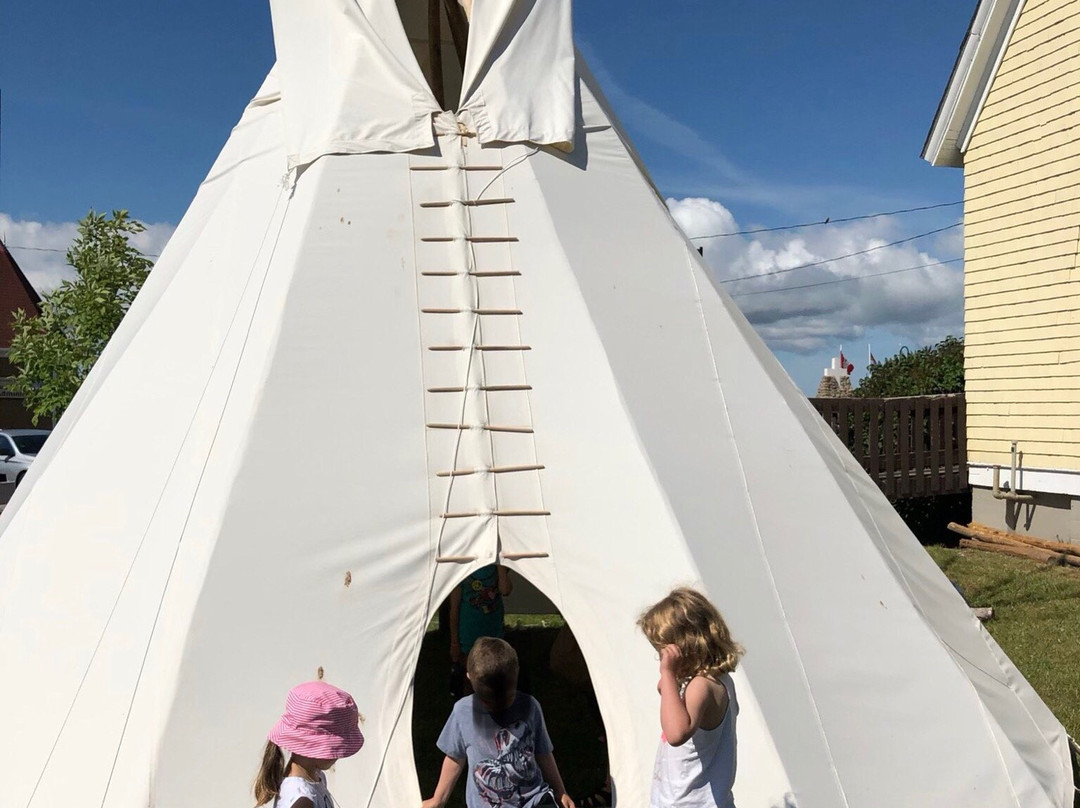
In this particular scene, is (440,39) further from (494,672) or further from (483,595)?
(494,672)

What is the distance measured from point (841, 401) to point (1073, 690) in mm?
6249

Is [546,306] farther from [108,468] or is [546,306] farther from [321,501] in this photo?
[108,468]

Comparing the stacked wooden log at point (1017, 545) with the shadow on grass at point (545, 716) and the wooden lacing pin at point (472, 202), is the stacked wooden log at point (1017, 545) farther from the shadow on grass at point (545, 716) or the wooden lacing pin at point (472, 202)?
the wooden lacing pin at point (472, 202)

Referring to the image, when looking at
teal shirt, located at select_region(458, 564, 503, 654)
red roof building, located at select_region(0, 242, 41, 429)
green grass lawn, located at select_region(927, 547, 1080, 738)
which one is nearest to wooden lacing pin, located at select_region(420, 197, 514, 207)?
teal shirt, located at select_region(458, 564, 503, 654)

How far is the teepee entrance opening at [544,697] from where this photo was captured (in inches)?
202

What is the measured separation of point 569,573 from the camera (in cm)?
393

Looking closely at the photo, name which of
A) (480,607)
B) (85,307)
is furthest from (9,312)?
(480,607)

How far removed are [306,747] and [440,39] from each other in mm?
4803

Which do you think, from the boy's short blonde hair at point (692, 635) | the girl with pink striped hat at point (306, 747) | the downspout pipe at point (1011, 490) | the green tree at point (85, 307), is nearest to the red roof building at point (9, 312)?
the green tree at point (85, 307)

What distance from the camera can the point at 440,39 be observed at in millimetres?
6156

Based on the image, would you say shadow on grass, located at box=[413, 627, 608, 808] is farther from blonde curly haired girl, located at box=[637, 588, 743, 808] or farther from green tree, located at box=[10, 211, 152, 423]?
green tree, located at box=[10, 211, 152, 423]

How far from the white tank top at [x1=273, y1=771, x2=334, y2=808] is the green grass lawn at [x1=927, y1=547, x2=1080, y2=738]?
439cm

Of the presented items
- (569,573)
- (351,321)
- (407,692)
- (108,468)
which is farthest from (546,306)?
(108,468)

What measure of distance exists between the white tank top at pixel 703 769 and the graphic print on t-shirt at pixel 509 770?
641mm
